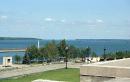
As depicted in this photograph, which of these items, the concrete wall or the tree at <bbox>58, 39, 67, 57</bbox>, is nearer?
the concrete wall

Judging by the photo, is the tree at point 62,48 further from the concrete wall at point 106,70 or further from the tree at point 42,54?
the concrete wall at point 106,70

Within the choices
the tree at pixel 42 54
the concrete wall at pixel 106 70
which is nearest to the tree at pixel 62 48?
the tree at pixel 42 54

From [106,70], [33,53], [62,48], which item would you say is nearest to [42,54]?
[33,53]

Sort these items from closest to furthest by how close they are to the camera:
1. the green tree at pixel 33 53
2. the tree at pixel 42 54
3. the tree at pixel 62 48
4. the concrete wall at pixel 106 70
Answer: the concrete wall at pixel 106 70, the tree at pixel 42 54, the green tree at pixel 33 53, the tree at pixel 62 48

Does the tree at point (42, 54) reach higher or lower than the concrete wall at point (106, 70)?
higher

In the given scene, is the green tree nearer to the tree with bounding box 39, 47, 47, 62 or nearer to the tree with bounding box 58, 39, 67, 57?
the tree with bounding box 39, 47, 47, 62

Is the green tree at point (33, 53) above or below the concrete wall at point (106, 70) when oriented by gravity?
above

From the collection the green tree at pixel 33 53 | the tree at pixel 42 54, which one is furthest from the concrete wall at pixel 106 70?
the green tree at pixel 33 53

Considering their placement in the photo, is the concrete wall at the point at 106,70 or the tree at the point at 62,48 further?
the tree at the point at 62,48

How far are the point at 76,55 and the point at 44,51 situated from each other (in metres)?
10.8

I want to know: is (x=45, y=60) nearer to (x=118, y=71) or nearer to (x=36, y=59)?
(x=36, y=59)

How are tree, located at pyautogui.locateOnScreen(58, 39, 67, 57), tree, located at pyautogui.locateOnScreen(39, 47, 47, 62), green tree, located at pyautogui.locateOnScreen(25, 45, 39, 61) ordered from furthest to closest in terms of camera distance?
tree, located at pyautogui.locateOnScreen(58, 39, 67, 57)
green tree, located at pyautogui.locateOnScreen(25, 45, 39, 61)
tree, located at pyautogui.locateOnScreen(39, 47, 47, 62)

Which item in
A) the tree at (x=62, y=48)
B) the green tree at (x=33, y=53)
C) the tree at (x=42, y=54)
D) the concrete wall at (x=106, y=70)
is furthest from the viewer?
the tree at (x=62, y=48)

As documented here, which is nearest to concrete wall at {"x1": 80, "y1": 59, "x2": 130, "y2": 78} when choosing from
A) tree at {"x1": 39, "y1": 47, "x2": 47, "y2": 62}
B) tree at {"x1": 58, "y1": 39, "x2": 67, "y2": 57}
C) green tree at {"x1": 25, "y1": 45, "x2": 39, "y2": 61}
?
tree at {"x1": 39, "y1": 47, "x2": 47, "y2": 62}
